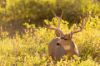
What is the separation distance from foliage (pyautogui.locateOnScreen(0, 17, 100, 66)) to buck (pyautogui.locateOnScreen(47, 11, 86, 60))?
16cm

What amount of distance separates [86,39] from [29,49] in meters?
1.37

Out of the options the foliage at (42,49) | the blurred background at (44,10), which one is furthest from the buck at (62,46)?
the blurred background at (44,10)

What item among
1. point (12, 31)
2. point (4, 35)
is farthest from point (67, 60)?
point (12, 31)

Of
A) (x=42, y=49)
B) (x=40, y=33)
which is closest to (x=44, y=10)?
(x=40, y=33)

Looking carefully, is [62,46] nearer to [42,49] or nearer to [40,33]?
[42,49]

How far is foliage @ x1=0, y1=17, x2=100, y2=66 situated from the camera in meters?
8.11

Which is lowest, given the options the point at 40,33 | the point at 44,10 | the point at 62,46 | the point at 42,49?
the point at 42,49

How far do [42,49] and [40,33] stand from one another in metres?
0.83

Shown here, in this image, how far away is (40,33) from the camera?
10.2 m

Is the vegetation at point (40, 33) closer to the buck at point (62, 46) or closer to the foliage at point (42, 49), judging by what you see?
the foliage at point (42, 49)

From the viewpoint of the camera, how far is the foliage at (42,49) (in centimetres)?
811

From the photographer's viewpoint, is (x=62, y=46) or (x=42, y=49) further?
(x=42, y=49)

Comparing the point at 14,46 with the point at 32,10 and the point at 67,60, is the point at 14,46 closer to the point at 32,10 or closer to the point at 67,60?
the point at 67,60

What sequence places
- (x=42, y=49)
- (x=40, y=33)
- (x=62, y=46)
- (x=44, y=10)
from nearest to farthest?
(x=62, y=46)
(x=42, y=49)
(x=40, y=33)
(x=44, y=10)
